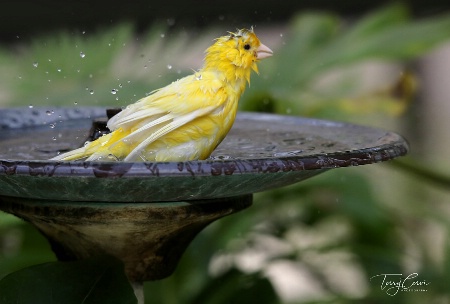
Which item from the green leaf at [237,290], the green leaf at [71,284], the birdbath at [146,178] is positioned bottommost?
the green leaf at [237,290]

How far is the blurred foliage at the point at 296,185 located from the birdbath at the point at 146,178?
563 millimetres

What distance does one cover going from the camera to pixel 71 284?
55.7 inches

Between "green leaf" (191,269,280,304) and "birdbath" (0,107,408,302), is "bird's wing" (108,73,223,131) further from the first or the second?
"green leaf" (191,269,280,304)

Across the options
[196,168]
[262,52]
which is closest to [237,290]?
[262,52]

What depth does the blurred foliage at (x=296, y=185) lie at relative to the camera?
2422 millimetres

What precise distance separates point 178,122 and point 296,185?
4.52ft

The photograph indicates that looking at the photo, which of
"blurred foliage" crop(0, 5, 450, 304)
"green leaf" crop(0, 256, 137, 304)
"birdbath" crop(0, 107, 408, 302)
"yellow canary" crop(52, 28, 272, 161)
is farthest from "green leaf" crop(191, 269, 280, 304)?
"yellow canary" crop(52, 28, 272, 161)

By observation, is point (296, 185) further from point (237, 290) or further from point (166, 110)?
point (166, 110)

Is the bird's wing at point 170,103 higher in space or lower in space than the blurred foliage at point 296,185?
higher

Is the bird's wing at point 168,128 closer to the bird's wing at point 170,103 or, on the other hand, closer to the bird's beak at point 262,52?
the bird's wing at point 170,103

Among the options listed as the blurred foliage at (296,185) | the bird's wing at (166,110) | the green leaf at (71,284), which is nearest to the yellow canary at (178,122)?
the bird's wing at (166,110)

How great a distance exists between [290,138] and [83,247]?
0.46m

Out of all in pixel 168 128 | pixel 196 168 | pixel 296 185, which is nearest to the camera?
pixel 196 168

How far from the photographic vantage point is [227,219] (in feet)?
8.34
